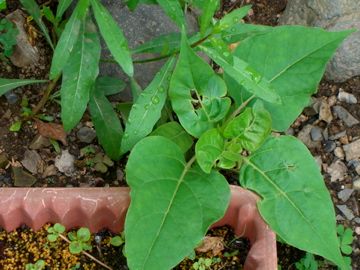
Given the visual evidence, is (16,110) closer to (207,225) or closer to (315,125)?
(207,225)

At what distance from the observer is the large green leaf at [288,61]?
1756 millimetres

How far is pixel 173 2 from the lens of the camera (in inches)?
70.3

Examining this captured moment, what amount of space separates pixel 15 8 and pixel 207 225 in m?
1.20

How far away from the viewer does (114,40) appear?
1747mm

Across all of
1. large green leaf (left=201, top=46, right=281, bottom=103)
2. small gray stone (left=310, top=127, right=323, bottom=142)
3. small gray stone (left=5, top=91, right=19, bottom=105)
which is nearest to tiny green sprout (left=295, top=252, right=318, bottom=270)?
small gray stone (left=310, top=127, right=323, bottom=142)

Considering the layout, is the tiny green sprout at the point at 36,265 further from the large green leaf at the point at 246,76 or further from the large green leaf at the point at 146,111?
the large green leaf at the point at 246,76

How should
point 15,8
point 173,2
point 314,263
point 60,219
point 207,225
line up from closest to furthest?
point 207,225, point 173,2, point 60,219, point 314,263, point 15,8

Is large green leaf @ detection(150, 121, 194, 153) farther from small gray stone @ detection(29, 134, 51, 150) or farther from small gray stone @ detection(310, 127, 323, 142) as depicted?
small gray stone @ detection(310, 127, 323, 142)

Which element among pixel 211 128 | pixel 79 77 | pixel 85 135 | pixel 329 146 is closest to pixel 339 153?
pixel 329 146

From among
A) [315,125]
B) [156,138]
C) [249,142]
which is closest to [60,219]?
[156,138]

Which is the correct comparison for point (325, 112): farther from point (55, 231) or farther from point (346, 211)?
point (55, 231)

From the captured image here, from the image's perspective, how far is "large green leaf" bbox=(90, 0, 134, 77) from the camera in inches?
67.5

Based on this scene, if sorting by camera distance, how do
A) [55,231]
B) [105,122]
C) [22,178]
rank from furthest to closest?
1. [22,178]
2. [105,122]
3. [55,231]

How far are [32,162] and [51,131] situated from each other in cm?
12
